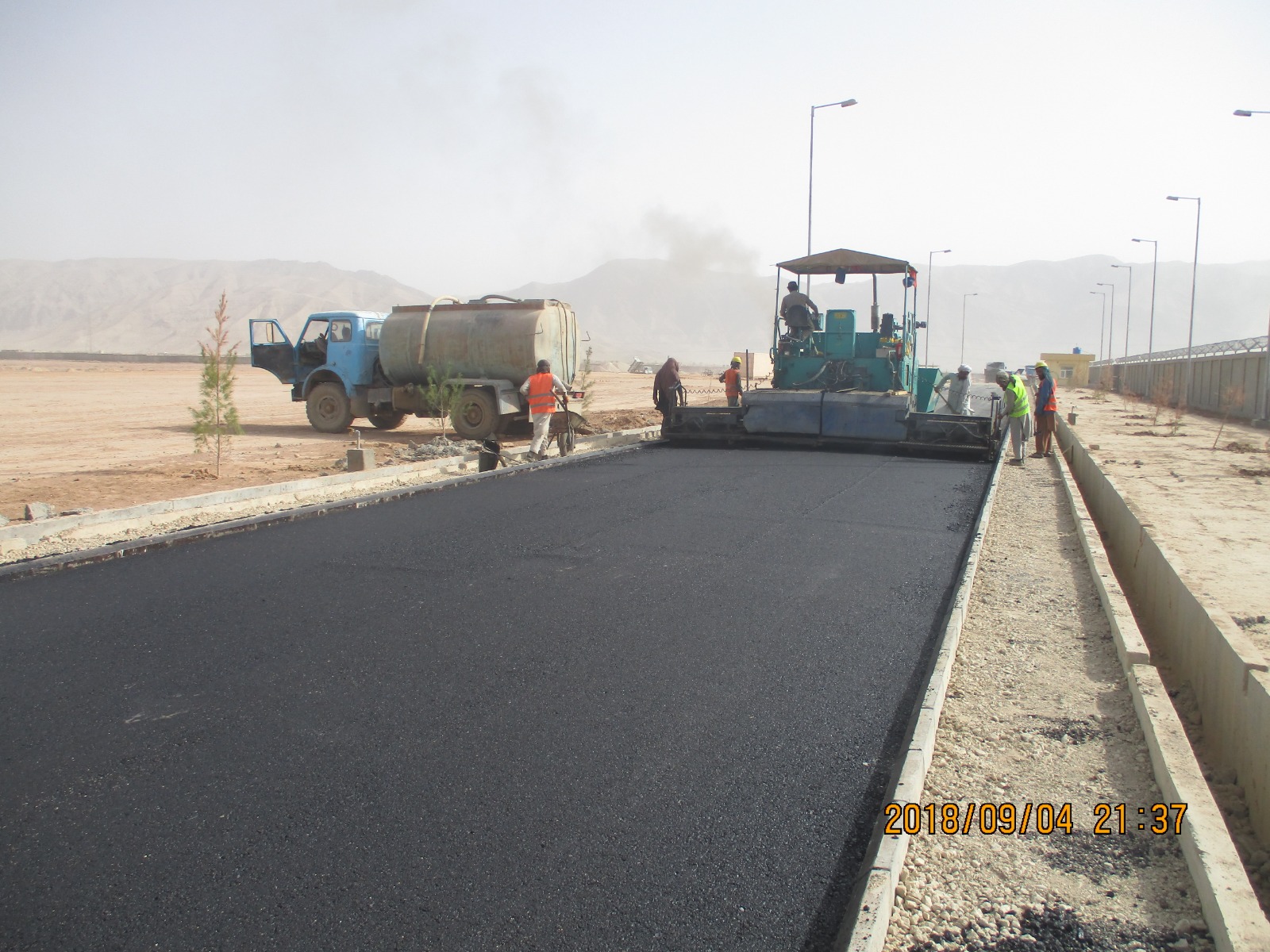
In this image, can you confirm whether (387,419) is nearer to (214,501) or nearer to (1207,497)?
(214,501)

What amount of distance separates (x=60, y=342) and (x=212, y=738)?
141 meters

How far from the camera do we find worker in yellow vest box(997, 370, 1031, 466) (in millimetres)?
14027

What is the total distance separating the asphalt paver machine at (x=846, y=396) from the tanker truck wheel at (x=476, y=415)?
341 cm

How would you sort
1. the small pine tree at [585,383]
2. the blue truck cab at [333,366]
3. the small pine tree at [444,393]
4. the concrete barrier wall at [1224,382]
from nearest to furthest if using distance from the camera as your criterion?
the small pine tree at [444,393] < the small pine tree at [585,383] < the blue truck cab at [333,366] < the concrete barrier wall at [1224,382]

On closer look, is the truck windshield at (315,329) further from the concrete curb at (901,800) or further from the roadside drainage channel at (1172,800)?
the roadside drainage channel at (1172,800)

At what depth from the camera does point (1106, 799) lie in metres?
A: 3.44

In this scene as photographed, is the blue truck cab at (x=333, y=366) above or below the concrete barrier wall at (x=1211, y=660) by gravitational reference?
above

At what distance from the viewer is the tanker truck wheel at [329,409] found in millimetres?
18406

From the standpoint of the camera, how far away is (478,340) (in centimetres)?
1681

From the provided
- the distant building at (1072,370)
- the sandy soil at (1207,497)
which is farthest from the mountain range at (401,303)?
the sandy soil at (1207,497)

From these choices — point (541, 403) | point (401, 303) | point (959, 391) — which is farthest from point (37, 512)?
point (401, 303)

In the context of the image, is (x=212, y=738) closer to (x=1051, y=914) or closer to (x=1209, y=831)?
(x=1051, y=914)

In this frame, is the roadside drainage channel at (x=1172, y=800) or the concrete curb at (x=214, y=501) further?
the concrete curb at (x=214, y=501)
